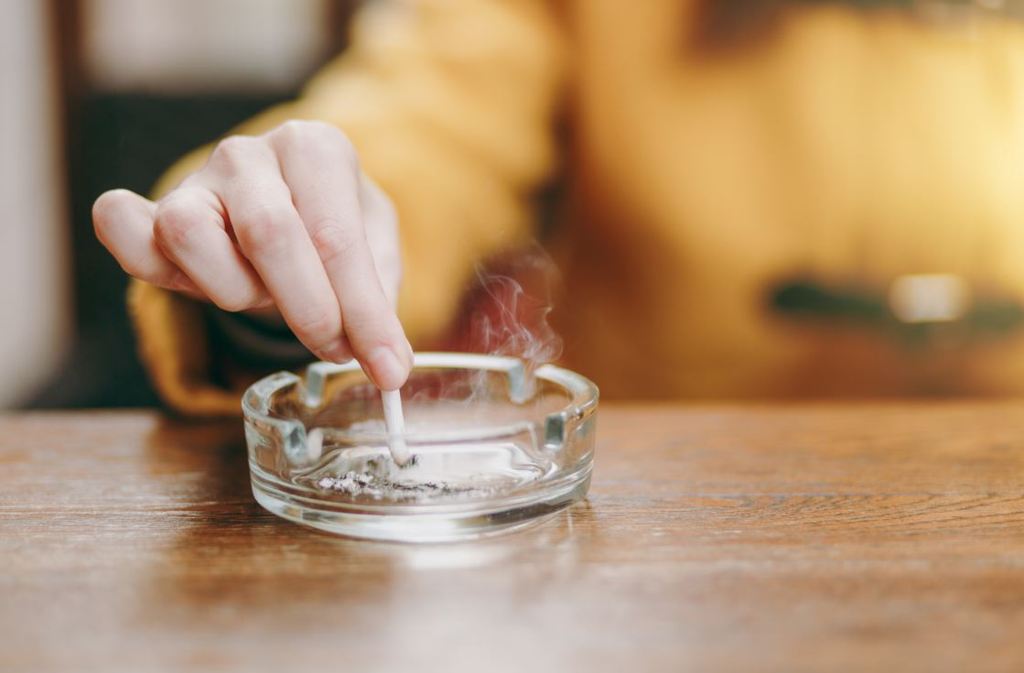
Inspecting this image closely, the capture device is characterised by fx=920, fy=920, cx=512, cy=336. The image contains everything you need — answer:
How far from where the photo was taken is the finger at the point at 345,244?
523 millimetres

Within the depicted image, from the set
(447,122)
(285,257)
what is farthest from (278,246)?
(447,122)

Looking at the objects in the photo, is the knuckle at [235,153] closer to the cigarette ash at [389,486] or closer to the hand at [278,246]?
the hand at [278,246]

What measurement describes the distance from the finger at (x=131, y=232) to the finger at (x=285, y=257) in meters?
0.05

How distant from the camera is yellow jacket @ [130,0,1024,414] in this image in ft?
4.47

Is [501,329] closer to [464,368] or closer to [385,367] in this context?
[464,368]

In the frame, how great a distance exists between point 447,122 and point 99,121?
4.98 feet

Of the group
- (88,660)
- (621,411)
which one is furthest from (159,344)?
(88,660)

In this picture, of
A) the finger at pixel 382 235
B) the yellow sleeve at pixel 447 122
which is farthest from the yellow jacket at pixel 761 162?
the finger at pixel 382 235

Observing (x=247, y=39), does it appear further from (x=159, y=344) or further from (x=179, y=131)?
(x=159, y=344)

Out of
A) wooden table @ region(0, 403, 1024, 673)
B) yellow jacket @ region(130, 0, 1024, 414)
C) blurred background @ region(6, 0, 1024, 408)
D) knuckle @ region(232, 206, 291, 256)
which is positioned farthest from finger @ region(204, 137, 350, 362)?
blurred background @ region(6, 0, 1024, 408)

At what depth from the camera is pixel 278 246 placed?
20.4 inches

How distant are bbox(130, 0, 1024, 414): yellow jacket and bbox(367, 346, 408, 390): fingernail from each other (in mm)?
796

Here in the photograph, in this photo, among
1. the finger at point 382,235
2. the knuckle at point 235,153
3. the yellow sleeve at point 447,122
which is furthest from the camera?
the yellow sleeve at point 447,122

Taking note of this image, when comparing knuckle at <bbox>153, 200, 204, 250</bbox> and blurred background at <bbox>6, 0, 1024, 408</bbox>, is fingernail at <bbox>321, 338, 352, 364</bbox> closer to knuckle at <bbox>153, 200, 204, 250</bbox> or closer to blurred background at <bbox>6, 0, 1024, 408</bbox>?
knuckle at <bbox>153, 200, 204, 250</bbox>
